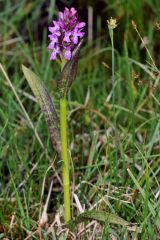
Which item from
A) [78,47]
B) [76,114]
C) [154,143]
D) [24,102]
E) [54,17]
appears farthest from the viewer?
[54,17]

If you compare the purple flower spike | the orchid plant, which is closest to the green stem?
the orchid plant

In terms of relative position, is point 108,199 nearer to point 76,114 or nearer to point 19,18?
point 76,114

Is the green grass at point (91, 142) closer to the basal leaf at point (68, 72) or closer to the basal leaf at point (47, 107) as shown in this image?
the basal leaf at point (47, 107)

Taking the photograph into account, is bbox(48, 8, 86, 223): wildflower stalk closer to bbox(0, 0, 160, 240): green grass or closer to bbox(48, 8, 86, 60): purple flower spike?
bbox(48, 8, 86, 60): purple flower spike

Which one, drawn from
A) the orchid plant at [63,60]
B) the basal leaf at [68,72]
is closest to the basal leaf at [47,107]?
the orchid plant at [63,60]

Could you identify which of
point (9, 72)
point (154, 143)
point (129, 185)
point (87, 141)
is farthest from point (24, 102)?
point (129, 185)

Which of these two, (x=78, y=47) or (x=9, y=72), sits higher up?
(x=78, y=47)

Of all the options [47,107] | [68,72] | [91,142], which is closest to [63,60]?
[68,72]
